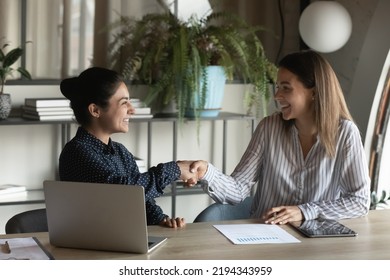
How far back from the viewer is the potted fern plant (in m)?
4.60

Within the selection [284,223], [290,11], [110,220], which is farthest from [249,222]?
[290,11]

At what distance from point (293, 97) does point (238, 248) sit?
92cm

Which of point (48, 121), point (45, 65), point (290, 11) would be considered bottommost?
point (48, 121)

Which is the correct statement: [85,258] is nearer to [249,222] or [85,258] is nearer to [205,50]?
[249,222]

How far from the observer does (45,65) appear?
4.75m

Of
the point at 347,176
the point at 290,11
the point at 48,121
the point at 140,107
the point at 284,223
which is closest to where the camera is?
the point at 284,223

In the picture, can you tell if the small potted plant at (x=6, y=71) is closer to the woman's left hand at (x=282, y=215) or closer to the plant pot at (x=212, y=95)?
the plant pot at (x=212, y=95)

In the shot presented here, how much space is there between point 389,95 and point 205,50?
1158mm

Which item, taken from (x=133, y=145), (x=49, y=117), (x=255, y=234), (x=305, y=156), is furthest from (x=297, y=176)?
(x=133, y=145)

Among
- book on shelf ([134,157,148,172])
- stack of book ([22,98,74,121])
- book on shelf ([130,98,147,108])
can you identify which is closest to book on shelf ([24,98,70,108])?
stack of book ([22,98,74,121])

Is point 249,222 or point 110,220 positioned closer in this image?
point 110,220

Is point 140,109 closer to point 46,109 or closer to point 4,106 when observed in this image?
point 46,109

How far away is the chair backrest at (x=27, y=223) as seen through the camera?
9.77 ft

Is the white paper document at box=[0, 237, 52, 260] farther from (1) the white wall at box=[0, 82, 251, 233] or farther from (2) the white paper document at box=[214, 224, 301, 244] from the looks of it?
(1) the white wall at box=[0, 82, 251, 233]
